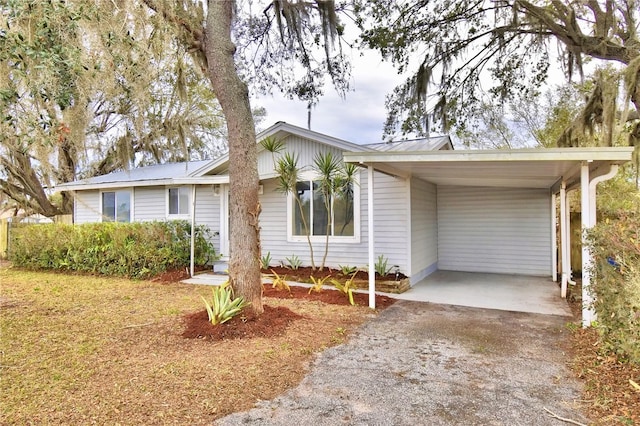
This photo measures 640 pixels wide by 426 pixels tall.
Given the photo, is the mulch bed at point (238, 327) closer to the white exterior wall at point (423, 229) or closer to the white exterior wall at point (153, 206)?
the white exterior wall at point (423, 229)

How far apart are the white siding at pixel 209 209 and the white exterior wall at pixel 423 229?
5.41 m

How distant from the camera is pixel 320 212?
343 inches

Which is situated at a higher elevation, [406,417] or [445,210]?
[445,210]

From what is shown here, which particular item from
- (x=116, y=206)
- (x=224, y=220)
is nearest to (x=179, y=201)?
(x=224, y=220)

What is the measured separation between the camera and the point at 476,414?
9.27 ft

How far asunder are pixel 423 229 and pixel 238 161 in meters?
5.17

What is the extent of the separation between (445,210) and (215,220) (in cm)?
626

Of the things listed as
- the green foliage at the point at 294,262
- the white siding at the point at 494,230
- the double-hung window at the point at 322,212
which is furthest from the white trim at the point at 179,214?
the white siding at the point at 494,230

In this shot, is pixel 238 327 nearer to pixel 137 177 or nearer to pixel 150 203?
pixel 150 203

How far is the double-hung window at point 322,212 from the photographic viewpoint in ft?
27.5

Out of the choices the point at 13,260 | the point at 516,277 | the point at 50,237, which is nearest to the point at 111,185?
the point at 50,237

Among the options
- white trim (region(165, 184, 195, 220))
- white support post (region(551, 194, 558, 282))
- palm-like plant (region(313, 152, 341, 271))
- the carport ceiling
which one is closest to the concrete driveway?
→ the carport ceiling

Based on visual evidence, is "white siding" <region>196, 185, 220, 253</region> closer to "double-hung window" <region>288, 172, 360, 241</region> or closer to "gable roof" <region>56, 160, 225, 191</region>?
"gable roof" <region>56, 160, 225, 191</region>

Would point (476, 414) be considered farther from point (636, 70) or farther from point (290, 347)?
point (636, 70)
